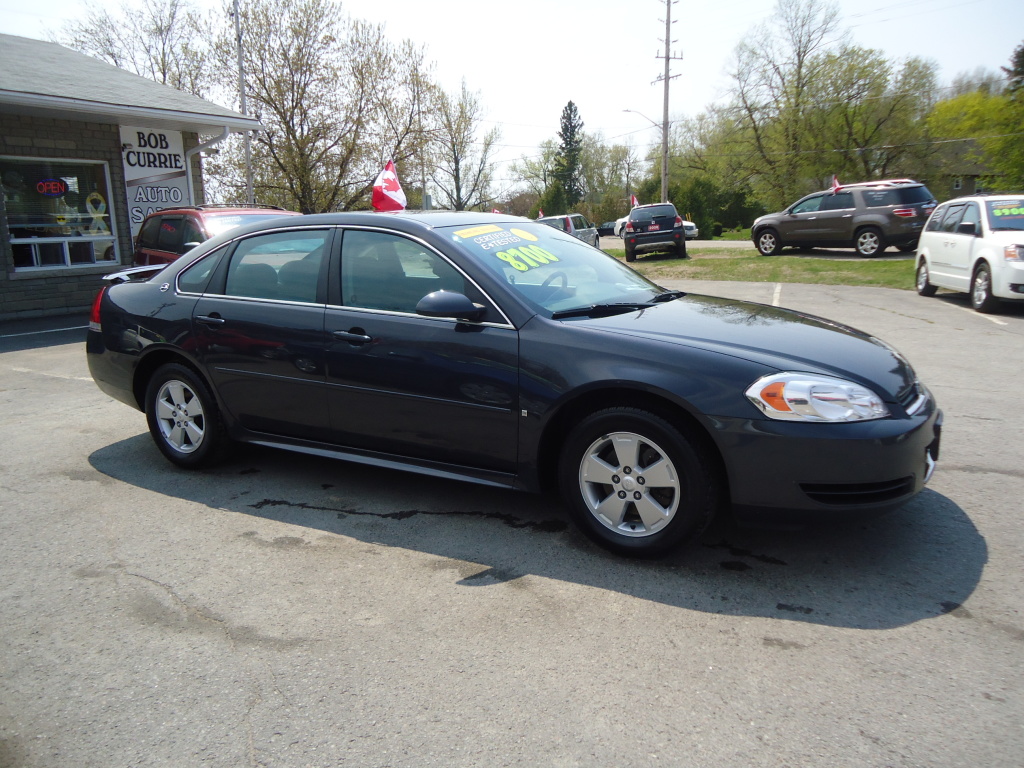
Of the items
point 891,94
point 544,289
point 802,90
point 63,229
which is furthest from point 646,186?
point 544,289

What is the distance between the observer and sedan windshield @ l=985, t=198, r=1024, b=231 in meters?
11.0

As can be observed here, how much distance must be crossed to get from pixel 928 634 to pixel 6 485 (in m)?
5.09

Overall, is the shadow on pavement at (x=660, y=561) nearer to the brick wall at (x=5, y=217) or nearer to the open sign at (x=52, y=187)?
the brick wall at (x=5, y=217)

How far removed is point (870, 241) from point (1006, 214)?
8547 mm

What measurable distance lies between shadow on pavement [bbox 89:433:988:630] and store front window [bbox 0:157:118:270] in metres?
11.8

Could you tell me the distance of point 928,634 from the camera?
284 centimetres

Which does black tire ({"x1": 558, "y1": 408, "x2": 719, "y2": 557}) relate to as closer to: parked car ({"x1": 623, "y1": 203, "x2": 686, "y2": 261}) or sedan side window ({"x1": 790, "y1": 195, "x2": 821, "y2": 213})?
sedan side window ({"x1": 790, "y1": 195, "x2": 821, "y2": 213})

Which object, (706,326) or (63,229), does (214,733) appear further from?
(63,229)

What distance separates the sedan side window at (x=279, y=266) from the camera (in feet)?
14.5

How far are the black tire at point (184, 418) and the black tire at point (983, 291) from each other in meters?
10.9

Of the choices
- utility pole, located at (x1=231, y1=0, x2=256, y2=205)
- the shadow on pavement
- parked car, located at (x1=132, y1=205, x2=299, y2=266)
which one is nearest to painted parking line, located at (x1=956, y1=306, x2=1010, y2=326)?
the shadow on pavement

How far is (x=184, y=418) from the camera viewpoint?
4914mm

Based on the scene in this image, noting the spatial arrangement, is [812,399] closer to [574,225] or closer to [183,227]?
[183,227]

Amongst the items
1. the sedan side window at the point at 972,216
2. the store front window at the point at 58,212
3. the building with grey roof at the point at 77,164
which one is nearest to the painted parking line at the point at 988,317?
the sedan side window at the point at 972,216
